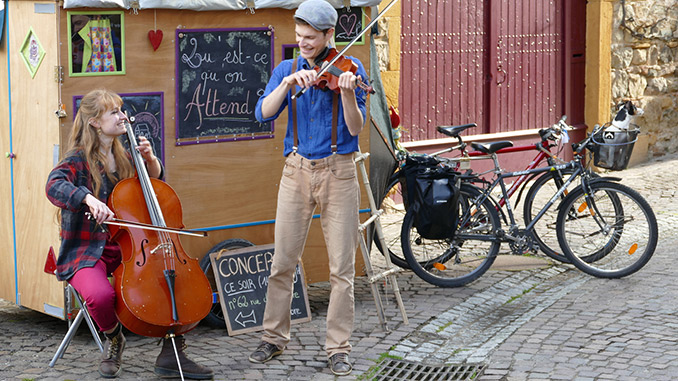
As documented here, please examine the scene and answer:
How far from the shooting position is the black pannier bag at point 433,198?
6.73 metres

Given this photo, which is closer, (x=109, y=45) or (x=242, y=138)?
(x=109, y=45)

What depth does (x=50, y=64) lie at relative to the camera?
5496 mm

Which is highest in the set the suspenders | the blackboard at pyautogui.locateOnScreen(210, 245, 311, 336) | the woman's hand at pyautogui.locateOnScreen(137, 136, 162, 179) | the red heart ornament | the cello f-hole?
the red heart ornament

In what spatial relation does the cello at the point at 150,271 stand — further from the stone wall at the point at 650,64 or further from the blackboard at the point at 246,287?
the stone wall at the point at 650,64

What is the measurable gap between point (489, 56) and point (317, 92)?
6.01 m

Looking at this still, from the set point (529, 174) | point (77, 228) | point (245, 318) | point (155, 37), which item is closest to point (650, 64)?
point (529, 174)

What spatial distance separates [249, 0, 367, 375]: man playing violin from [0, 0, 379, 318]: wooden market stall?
729mm

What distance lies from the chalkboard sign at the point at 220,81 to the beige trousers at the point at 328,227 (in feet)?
2.55

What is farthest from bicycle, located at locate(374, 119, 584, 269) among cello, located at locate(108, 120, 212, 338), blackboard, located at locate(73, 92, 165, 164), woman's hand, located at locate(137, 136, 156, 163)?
cello, located at locate(108, 120, 212, 338)

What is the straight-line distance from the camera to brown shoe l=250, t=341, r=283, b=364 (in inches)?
215

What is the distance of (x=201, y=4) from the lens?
5789mm

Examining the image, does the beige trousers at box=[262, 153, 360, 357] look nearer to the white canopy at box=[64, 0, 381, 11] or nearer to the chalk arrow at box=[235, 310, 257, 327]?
the chalk arrow at box=[235, 310, 257, 327]

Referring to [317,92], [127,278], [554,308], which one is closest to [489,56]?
[554,308]

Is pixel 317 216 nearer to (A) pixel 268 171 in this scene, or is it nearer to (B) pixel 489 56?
(A) pixel 268 171
